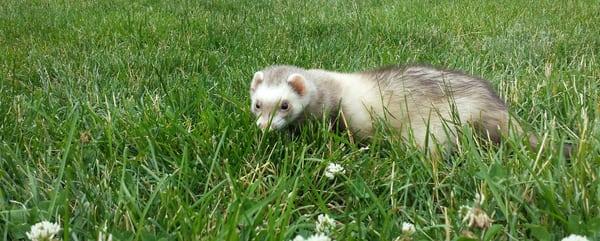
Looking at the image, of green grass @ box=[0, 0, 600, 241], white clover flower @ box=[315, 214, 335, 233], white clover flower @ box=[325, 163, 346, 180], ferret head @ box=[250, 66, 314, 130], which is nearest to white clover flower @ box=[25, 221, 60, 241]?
green grass @ box=[0, 0, 600, 241]

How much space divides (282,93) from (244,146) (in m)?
0.95

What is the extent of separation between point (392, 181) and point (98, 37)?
418 cm

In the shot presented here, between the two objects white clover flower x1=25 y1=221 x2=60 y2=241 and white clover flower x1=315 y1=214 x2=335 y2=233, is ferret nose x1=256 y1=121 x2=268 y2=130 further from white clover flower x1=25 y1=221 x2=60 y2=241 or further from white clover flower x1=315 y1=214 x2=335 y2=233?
white clover flower x1=25 y1=221 x2=60 y2=241

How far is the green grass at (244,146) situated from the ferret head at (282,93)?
142 mm

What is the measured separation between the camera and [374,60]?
513 centimetres

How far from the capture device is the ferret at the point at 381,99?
3255mm

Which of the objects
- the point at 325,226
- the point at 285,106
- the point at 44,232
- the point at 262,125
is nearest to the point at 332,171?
the point at 325,226

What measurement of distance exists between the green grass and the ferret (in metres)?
0.18

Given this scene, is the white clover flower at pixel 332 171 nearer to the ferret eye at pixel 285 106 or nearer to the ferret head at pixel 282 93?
the ferret head at pixel 282 93

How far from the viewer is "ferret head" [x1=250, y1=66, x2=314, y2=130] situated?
366cm

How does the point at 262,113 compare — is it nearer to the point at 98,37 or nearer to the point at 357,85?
the point at 357,85

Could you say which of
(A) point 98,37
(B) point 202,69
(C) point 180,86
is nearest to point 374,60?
(B) point 202,69

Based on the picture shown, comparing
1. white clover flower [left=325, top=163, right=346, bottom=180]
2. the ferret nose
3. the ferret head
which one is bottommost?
the ferret head


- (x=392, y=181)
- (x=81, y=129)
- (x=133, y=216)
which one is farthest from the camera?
(x=81, y=129)
